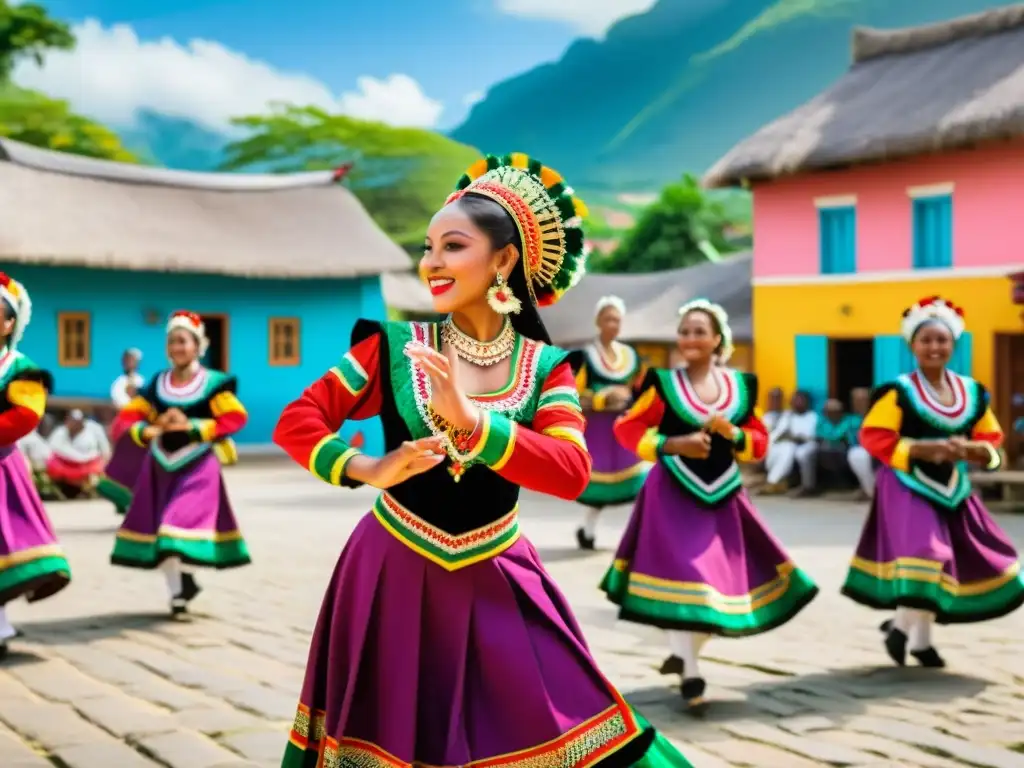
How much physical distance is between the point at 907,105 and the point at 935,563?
13685 mm

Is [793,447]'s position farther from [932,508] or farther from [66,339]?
[66,339]

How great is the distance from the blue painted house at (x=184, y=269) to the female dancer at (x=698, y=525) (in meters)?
17.5

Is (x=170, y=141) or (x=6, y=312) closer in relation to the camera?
(x=6, y=312)

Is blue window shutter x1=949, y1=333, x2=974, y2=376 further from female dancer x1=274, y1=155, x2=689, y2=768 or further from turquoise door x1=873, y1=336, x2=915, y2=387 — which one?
female dancer x1=274, y1=155, x2=689, y2=768

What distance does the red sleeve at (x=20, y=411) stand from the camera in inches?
252

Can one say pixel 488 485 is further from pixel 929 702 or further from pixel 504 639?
pixel 929 702

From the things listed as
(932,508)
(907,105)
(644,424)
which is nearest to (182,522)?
(644,424)

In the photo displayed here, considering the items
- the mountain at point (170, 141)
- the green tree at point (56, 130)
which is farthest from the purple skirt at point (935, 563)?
the mountain at point (170, 141)

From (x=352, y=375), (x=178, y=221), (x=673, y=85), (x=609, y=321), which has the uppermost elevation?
(x=673, y=85)

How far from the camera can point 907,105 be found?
743 inches

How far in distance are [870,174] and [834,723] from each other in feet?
48.3

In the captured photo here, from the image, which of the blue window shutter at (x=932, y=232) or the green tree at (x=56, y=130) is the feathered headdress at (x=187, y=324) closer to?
the blue window shutter at (x=932, y=232)

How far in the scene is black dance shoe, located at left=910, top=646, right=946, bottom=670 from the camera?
21.7ft

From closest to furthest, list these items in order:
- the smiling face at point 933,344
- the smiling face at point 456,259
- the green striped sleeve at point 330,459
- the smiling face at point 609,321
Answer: the green striped sleeve at point 330,459 → the smiling face at point 456,259 → the smiling face at point 933,344 → the smiling face at point 609,321
